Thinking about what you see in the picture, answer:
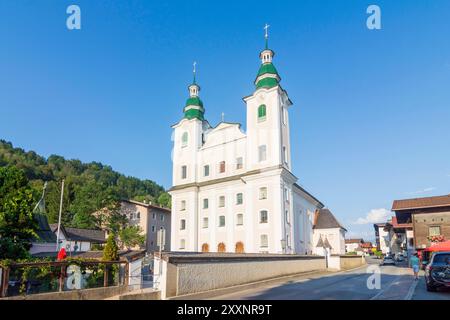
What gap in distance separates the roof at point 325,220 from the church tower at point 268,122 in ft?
53.4

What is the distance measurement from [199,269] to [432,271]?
9.84m

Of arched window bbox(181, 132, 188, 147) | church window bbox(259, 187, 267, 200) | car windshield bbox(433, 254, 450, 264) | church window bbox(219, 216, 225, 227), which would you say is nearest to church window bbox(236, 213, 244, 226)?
church window bbox(219, 216, 225, 227)

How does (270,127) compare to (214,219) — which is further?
A: (214,219)

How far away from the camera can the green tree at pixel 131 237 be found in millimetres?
51000

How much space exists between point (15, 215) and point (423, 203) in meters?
37.6

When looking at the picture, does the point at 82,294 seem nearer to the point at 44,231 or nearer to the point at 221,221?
the point at 44,231

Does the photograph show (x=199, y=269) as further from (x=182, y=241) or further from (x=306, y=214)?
(x=306, y=214)

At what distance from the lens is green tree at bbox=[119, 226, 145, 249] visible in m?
51.0

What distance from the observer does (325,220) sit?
53.4 metres

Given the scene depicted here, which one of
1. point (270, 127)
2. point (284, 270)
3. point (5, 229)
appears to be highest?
point (270, 127)

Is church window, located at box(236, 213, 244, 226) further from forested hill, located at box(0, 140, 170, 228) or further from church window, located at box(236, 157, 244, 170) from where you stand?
forested hill, located at box(0, 140, 170, 228)

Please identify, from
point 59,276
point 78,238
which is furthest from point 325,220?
point 59,276
